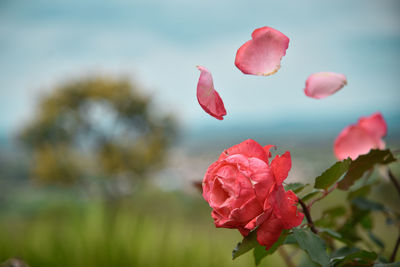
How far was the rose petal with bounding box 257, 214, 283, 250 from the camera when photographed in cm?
13

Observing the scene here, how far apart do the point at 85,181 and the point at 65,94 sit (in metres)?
0.92

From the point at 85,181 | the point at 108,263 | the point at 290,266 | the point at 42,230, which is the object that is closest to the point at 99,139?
the point at 85,181

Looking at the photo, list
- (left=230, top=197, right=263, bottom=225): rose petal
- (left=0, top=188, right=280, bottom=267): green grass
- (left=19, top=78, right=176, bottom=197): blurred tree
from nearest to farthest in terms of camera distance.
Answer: (left=230, top=197, right=263, bottom=225): rose petal
(left=0, top=188, right=280, bottom=267): green grass
(left=19, top=78, right=176, bottom=197): blurred tree

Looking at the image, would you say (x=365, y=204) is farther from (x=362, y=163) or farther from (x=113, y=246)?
(x=113, y=246)

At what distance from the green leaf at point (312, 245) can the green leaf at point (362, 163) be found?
38 millimetres

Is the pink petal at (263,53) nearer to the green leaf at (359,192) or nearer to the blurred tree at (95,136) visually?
the green leaf at (359,192)

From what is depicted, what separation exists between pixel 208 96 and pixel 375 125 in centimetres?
13

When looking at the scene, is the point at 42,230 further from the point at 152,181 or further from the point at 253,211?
the point at 152,181

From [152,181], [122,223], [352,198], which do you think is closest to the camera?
[352,198]

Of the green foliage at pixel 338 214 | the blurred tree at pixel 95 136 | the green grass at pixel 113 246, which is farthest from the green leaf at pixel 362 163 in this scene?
the blurred tree at pixel 95 136

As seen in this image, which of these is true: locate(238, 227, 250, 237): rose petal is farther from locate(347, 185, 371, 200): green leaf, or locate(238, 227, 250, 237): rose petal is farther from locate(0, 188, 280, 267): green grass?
locate(0, 188, 280, 267): green grass

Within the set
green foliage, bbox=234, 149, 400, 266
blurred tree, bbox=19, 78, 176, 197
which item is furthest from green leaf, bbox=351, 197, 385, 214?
blurred tree, bbox=19, 78, 176, 197

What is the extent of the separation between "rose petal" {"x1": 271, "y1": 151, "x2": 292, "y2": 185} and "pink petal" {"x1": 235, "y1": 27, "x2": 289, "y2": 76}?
1.3 inches

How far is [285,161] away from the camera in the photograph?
135 mm
